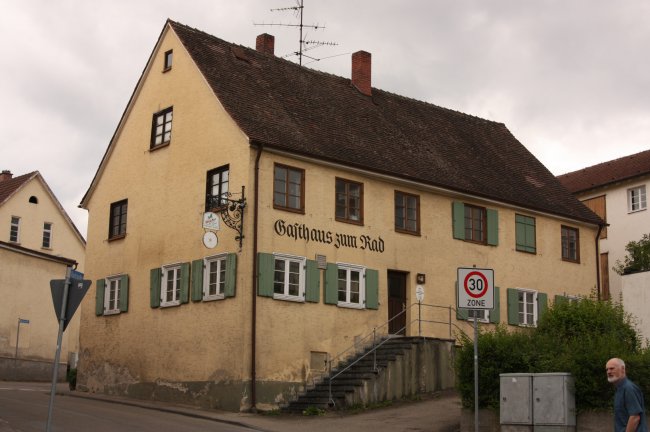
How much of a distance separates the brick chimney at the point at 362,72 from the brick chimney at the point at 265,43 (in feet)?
9.31

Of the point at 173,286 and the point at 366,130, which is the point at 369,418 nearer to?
the point at 173,286

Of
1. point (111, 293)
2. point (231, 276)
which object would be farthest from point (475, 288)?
point (111, 293)

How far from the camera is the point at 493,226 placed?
101 feet

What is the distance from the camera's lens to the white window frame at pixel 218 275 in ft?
81.3

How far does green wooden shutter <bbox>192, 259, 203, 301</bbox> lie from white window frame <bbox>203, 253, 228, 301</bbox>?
5.2 inches

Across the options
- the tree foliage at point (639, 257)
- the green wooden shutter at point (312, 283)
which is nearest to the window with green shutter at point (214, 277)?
the green wooden shutter at point (312, 283)

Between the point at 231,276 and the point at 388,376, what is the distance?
472 cm

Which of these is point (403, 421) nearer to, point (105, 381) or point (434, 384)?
point (434, 384)

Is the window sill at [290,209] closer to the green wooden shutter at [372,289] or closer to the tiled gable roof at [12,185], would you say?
the green wooden shutter at [372,289]

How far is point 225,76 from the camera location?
90.3ft

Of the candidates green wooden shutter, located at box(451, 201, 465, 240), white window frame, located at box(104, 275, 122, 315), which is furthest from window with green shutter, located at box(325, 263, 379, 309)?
white window frame, located at box(104, 275, 122, 315)

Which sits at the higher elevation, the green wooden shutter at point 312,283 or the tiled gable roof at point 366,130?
the tiled gable roof at point 366,130

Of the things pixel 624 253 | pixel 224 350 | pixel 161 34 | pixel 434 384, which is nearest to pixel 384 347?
pixel 434 384

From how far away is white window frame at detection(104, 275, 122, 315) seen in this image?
29.2 m
